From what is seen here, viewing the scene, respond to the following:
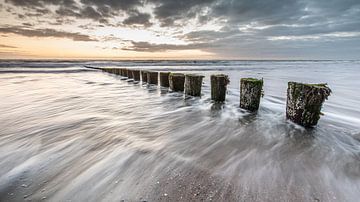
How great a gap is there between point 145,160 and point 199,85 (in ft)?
16.5

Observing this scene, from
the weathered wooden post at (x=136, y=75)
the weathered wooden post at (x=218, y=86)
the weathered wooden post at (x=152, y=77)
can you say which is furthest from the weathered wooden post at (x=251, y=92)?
the weathered wooden post at (x=136, y=75)

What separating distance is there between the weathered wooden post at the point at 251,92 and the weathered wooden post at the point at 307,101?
92 cm

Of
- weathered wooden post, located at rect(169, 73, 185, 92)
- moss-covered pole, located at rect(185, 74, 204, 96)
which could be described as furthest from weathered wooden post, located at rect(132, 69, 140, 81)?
moss-covered pole, located at rect(185, 74, 204, 96)

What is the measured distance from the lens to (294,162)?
289 cm

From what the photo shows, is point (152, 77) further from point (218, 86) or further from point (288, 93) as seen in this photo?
point (288, 93)

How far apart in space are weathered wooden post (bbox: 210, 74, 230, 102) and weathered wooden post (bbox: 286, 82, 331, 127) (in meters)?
2.20

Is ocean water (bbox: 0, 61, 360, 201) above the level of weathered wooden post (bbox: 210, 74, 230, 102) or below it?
below

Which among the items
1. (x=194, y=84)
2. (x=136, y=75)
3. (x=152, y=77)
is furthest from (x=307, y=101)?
(x=136, y=75)

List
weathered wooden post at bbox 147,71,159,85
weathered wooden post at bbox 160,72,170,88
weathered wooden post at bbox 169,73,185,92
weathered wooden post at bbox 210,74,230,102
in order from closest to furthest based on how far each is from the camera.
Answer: weathered wooden post at bbox 210,74,230,102 → weathered wooden post at bbox 169,73,185,92 → weathered wooden post at bbox 160,72,170,88 → weathered wooden post at bbox 147,71,159,85

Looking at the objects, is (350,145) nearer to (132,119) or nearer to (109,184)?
(109,184)

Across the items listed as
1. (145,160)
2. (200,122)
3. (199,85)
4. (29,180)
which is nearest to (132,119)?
(200,122)

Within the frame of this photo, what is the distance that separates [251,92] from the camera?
5.55 m

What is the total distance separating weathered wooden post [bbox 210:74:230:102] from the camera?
256 inches

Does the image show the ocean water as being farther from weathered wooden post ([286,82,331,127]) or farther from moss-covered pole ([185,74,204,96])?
moss-covered pole ([185,74,204,96])
